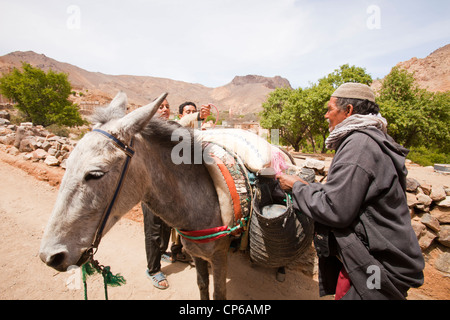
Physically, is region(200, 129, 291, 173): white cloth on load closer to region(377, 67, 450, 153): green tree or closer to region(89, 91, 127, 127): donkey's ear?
region(89, 91, 127, 127): donkey's ear

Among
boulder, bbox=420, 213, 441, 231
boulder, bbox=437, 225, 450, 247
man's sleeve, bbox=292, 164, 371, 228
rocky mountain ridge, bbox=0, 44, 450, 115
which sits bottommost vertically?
boulder, bbox=437, 225, 450, 247

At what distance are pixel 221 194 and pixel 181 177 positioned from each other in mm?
397

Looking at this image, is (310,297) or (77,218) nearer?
(77,218)

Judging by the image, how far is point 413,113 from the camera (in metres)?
12.7

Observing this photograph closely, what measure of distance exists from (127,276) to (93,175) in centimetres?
299

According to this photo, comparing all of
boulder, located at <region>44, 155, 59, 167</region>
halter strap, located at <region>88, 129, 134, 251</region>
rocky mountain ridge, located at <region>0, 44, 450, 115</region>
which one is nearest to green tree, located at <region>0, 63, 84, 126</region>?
rocky mountain ridge, located at <region>0, 44, 450, 115</region>

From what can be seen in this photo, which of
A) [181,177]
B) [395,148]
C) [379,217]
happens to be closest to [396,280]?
[379,217]

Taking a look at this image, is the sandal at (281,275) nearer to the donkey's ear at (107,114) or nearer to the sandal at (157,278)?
the sandal at (157,278)

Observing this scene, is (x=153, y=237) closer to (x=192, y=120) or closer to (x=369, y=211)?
(x=192, y=120)

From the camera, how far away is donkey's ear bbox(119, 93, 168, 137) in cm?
127

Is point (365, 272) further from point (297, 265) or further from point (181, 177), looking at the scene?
point (297, 265)

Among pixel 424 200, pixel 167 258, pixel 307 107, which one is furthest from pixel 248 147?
pixel 307 107

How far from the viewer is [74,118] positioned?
22031 mm

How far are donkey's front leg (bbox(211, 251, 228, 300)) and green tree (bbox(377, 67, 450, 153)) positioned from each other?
1507 centimetres
